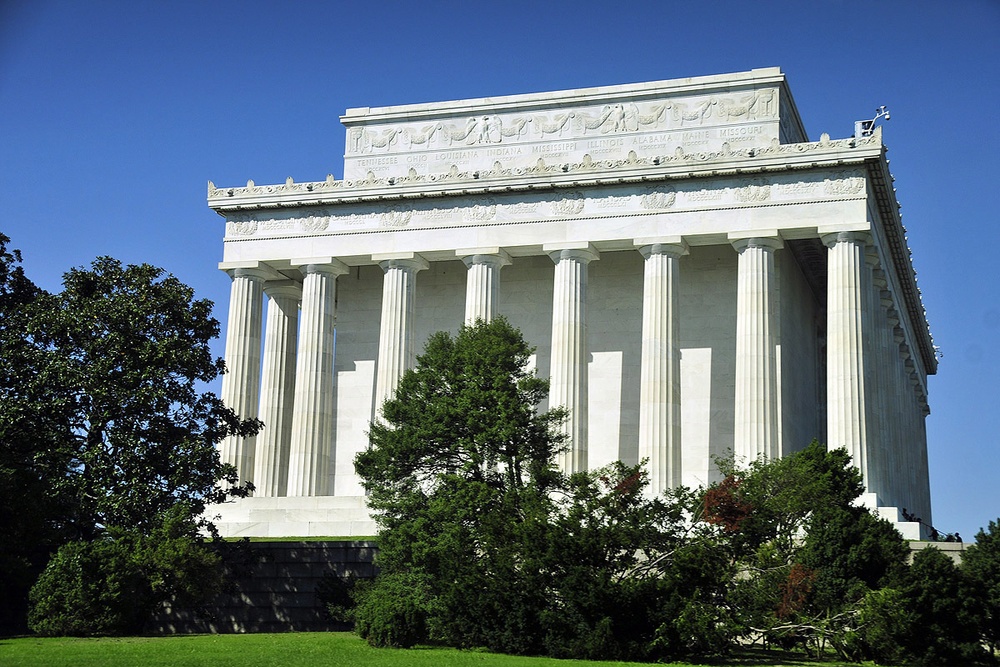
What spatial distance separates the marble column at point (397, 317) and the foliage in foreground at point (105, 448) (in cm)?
2019

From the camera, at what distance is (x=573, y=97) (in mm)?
71375

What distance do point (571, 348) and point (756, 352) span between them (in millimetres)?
8934

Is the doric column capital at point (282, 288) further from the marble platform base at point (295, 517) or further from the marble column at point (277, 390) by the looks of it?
the marble platform base at point (295, 517)

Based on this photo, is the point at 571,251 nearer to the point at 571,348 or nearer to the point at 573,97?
the point at 571,348

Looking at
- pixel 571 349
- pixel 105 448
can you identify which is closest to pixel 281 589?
pixel 105 448

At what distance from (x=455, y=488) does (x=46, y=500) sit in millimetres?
13216

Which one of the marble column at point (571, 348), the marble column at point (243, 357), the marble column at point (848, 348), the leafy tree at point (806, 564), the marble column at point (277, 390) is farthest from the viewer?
the marble column at point (277, 390)

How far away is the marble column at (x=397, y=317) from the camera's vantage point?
66.9 meters

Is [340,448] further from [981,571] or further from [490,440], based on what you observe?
[981,571]

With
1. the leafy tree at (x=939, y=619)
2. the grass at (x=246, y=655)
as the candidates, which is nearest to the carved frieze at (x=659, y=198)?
the grass at (x=246, y=655)

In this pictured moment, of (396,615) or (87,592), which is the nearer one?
(396,615)

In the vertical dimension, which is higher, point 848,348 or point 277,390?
point 848,348

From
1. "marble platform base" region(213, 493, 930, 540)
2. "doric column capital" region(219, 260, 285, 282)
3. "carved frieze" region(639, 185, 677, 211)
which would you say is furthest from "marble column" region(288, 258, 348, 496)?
"carved frieze" region(639, 185, 677, 211)

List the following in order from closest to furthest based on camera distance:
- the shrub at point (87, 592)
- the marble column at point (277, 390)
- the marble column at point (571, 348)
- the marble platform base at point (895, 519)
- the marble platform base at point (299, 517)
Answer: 1. the shrub at point (87, 592)
2. the marble platform base at point (895, 519)
3. the marble platform base at point (299, 517)
4. the marble column at point (571, 348)
5. the marble column at point (277, 390)
